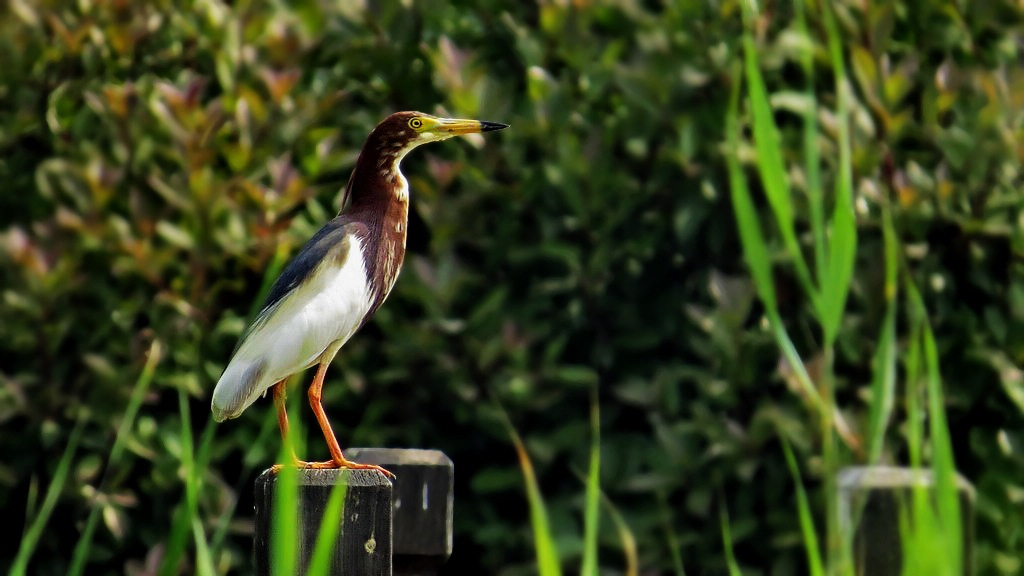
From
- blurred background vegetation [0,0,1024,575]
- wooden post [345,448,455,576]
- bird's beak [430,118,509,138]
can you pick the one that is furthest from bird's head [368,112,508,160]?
blurred background vegetation [0,0,1024,575]

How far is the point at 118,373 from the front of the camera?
3520mm

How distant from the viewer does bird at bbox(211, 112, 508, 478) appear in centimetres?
237

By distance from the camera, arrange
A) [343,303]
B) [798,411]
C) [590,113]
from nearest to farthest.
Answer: [343,303]
[798,411]
[590,113]

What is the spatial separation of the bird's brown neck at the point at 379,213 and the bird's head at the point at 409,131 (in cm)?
2

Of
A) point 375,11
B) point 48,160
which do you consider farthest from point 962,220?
point 48,160

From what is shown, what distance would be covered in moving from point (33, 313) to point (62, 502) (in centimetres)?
52

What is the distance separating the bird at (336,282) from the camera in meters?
2.37

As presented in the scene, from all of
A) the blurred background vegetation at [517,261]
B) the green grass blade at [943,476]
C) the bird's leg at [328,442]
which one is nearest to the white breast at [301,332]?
the bird's leg at [328,442]

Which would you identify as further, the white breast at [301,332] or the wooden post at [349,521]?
the white breast at [301,332]

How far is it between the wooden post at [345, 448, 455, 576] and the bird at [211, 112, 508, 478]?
237 mm

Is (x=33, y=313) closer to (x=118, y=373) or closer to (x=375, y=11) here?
(x=118, y=373)

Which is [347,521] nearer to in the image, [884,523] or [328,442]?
[328,442]

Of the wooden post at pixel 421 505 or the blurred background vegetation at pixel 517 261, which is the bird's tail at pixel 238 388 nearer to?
the wooden post at pixel 421 505

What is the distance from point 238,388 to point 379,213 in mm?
416
